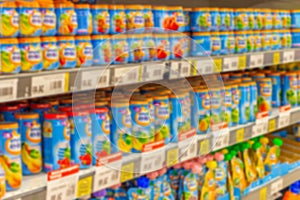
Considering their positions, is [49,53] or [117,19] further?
[117,19]

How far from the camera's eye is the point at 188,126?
1.53 metres

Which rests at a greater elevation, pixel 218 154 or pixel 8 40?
pixel 8 40

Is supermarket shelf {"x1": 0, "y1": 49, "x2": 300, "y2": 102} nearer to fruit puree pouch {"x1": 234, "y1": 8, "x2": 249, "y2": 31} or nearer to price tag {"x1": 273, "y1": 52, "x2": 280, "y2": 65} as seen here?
fruit puree pouch {"x1": 234, "y1": 8, "x2": 249, "y2": 31}

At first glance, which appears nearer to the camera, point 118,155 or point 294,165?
point 118,155

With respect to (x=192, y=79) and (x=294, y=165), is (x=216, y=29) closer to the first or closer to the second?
(x=192, y=79)

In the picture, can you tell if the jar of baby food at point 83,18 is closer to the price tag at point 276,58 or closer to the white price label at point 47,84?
the white price label at point 47,84

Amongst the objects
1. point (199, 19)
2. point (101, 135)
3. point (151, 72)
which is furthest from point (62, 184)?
point (199, 19)

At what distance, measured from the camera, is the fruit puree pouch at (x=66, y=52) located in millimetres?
1634

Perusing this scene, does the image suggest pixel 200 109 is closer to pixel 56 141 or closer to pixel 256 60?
pixel 56 141

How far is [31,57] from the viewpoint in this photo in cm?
153

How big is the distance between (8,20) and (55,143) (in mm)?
433

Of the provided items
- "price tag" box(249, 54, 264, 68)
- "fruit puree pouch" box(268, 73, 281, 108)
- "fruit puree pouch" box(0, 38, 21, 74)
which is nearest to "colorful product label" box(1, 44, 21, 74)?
"fruit puree pouch" box(0, 38, 21, 74)

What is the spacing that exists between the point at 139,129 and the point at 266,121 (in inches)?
55.5

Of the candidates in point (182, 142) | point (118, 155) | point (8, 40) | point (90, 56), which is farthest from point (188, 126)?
point (8, 40)
